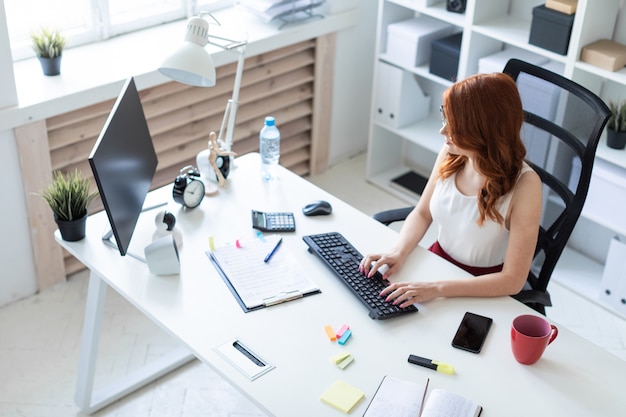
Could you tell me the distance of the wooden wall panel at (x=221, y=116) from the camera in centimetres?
321

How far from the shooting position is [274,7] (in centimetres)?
369

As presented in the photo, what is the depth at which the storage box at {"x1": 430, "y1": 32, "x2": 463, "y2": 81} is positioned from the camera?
3617 millimetres

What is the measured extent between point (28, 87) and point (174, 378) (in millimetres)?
1253

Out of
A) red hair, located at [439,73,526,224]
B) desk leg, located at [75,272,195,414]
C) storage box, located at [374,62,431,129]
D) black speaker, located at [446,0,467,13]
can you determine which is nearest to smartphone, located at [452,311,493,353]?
red hair, located at [439,73,526,224]

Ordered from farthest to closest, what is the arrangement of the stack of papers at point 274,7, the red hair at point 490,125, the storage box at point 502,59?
the stack of papers at point 274,7 < the storage box at point 502,59 < the red hair at point 490,125

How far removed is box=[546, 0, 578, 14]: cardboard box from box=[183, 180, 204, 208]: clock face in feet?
5.29

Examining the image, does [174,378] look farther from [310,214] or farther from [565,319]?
[565,319]

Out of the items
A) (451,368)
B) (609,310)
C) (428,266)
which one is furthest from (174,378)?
(609,310)

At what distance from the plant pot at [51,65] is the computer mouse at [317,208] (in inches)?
49.9

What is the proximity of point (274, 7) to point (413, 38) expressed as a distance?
2.16ft

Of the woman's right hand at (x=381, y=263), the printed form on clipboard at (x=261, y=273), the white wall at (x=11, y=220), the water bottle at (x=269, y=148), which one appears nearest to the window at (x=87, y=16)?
the white wall at (x=11, y=220)

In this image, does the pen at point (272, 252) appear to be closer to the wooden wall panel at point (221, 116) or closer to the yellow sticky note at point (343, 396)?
the yellow sticky note at point (343, 396)

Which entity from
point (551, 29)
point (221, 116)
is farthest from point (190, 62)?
point (551, 29)

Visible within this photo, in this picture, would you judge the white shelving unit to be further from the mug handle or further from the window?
the mug handle
